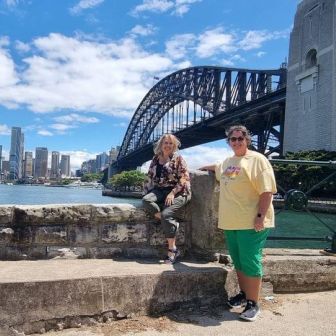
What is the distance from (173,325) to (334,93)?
151 ft

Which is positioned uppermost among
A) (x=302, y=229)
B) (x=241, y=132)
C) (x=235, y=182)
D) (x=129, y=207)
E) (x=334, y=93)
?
(x=334, y=93)

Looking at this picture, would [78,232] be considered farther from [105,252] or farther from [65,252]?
[105,252]

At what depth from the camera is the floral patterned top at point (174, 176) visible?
4328 millimetres

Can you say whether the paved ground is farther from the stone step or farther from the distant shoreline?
the distant shoreline

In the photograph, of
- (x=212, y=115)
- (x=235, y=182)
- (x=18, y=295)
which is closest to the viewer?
(x=18, y=295)

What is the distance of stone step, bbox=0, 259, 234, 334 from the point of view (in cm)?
313

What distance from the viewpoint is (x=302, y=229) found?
77.6 feet

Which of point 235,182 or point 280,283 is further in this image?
point 280,283

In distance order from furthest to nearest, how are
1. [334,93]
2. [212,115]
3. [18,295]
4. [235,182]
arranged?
[212,115]
[334,93]
[235,182]
[18,295]

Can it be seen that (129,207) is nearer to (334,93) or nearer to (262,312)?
(262,312)

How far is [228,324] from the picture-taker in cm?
339

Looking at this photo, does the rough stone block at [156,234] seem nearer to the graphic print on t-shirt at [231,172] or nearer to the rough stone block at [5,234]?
the graphic print on t-shirt at [231,172]

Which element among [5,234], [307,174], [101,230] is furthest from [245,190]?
[307,174]

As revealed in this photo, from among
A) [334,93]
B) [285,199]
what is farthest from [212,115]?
[285,199]
